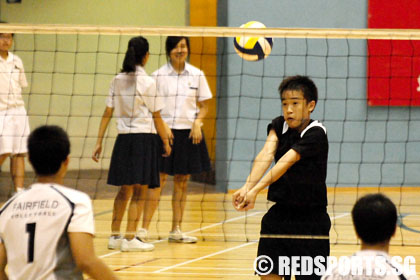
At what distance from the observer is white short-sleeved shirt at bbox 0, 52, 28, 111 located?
6824 mm

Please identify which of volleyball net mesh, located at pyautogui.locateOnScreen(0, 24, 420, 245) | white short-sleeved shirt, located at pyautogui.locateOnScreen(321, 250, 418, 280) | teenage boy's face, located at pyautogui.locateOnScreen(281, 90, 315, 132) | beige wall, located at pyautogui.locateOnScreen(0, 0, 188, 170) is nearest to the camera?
white short-sleeved shirt, located at pyautogui.locateOnScreen(321, 250, 418, 280)

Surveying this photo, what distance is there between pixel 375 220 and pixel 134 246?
385 centimetres

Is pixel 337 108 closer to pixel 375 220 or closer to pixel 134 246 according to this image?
pixel 134 246

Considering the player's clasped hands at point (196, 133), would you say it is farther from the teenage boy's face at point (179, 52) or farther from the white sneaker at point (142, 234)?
the white sneaker at point (142, 234)

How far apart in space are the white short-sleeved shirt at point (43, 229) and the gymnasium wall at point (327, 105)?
6921mm

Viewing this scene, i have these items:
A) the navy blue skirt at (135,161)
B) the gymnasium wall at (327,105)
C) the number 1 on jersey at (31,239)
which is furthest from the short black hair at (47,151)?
the gymnasium wall at (327,105)

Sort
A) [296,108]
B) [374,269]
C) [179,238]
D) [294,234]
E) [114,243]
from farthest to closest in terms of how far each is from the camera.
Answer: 1. [179,238]
2. [114,243]
3. [296,108]
4. [294,234]
5. [374,269]

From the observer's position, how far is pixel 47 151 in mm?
2641

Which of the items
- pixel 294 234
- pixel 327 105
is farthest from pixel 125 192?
pixel 327 105

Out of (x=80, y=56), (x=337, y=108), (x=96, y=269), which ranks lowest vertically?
(x=96, y=269)

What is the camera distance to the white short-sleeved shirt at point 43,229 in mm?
2559

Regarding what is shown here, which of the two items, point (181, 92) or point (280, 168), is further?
point (181, 92)

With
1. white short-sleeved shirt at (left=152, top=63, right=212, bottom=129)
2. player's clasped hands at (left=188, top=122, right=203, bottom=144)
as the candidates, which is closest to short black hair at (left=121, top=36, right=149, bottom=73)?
white short-sleeved shirt at (left=152, top=63, right=212, bottom=129)

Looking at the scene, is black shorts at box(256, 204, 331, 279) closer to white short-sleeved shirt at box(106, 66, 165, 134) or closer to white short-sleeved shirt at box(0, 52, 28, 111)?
white short-sleeved shirt at box(106, 66, 165, 134)
